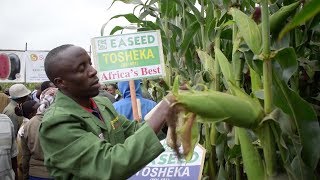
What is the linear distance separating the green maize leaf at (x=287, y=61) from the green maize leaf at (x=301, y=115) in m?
0.03

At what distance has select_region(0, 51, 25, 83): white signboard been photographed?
982 cm

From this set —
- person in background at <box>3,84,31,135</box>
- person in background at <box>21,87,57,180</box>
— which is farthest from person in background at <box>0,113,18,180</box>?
person in background at <box>3,84,31,135</box>

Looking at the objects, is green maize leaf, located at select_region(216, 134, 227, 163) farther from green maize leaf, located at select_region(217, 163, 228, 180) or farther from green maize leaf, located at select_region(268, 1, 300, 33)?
green maize leaf, located at select_region(268, 1, 300, 33)

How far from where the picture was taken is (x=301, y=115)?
60.9 inches

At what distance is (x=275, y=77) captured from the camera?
1566 millimetres

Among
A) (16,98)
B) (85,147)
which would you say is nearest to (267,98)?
(85,147)

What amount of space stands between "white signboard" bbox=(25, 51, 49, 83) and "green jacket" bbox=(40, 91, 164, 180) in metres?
8.01

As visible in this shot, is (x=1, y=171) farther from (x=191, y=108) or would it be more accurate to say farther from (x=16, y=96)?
(x=191, y=108)

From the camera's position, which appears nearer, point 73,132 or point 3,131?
point 73,132

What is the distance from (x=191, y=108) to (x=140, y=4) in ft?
7.31

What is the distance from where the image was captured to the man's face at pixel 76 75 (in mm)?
1794

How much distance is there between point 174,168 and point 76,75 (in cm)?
88

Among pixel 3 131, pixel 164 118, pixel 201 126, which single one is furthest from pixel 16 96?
pixel 164 118

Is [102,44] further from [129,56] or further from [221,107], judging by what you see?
[221,107]
